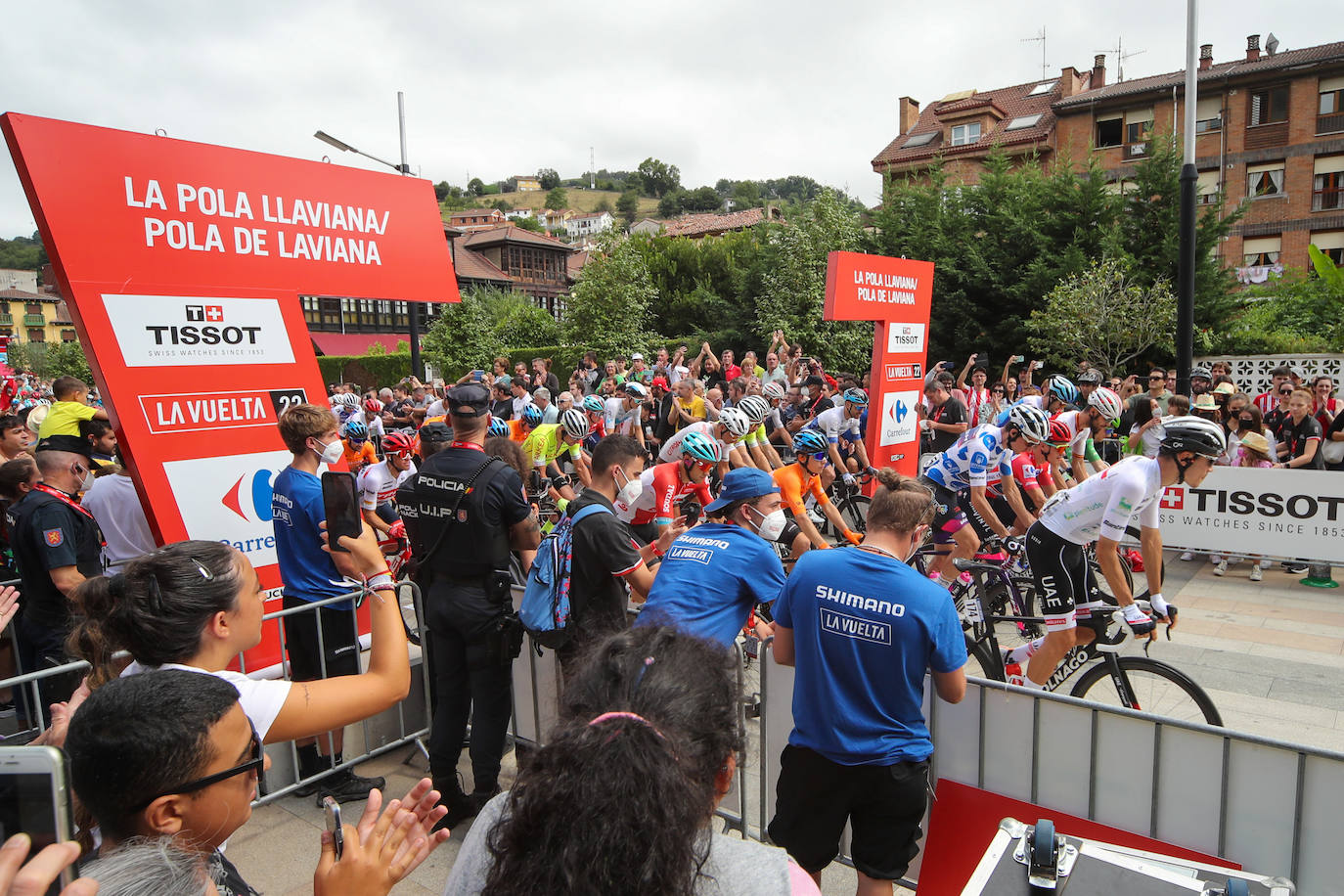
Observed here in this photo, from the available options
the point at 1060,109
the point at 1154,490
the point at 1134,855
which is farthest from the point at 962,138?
the point at 1134,855

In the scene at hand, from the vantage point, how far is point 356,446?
10.3 meters

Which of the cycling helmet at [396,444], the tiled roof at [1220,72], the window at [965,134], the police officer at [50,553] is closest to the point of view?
the police officer at [50,553]


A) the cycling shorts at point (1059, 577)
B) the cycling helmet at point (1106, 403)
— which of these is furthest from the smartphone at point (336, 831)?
the cycling helmet at point (1106, 403)

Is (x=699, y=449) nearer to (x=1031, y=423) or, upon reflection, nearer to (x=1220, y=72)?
(x=1031, y=423)

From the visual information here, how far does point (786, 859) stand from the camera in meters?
1.50

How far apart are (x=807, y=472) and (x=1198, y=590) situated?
191 inches

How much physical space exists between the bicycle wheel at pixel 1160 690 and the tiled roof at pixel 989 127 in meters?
41.0

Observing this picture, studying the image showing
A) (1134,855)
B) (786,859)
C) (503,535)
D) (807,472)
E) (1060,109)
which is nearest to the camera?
(786,859)

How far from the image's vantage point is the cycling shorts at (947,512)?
22.0 feet

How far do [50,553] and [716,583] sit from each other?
3927 mm

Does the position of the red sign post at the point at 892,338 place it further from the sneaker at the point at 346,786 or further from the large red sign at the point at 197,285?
the sneaker at the point at 346,786

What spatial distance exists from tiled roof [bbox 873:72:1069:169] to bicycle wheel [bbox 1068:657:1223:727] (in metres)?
41.0

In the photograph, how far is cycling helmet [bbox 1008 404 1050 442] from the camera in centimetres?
609

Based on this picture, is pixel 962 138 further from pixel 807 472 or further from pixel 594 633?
pixel 594 633
